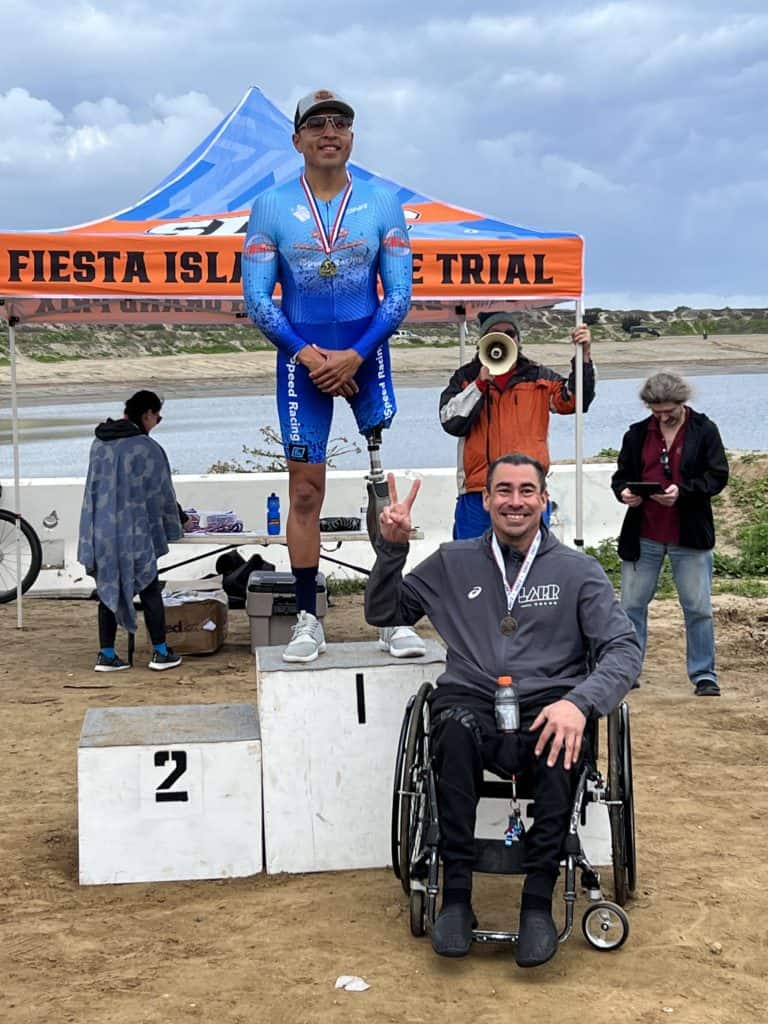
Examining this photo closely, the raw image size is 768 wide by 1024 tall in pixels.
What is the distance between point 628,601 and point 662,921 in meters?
3.35

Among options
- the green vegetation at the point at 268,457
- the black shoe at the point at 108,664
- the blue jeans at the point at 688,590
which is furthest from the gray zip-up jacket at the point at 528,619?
the green vegetation at the point at 268,457

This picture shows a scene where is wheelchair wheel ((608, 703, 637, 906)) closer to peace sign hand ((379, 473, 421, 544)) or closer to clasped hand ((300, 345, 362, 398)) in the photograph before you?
peace sign hand ((379, 473, 421, 544))

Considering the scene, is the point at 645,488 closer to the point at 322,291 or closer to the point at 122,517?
the point at 322,291

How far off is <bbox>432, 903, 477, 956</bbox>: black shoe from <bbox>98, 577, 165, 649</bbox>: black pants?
4.59 m

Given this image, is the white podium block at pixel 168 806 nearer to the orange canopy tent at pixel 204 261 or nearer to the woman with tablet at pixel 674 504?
the woman with tablet at pixel 674 504

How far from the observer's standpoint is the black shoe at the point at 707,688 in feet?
24.3

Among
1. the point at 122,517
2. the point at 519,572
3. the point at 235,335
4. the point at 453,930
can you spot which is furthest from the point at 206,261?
the point at 235,335

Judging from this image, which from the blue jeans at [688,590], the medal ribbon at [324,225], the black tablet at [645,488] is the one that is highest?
the medal ribbon at [324,225]

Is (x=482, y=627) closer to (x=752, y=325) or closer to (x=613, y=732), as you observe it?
(x=613, y=732)

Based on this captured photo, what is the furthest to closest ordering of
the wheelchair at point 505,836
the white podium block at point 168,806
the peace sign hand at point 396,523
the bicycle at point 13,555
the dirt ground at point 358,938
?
the bicycle at point 13,555
the white podium block at point 168,806
the peace sign hand at point 396,523
the wheelchair at point 505,836
the dirt ground at point 358,938

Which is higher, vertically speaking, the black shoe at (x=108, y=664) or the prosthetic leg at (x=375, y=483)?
the prosthetic leg at (x=375, y=483)

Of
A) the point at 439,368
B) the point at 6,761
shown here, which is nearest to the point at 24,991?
Answer: the point at 6,761

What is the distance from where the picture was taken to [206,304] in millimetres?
9633

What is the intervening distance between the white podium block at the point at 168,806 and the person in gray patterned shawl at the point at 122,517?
3.35 meters
